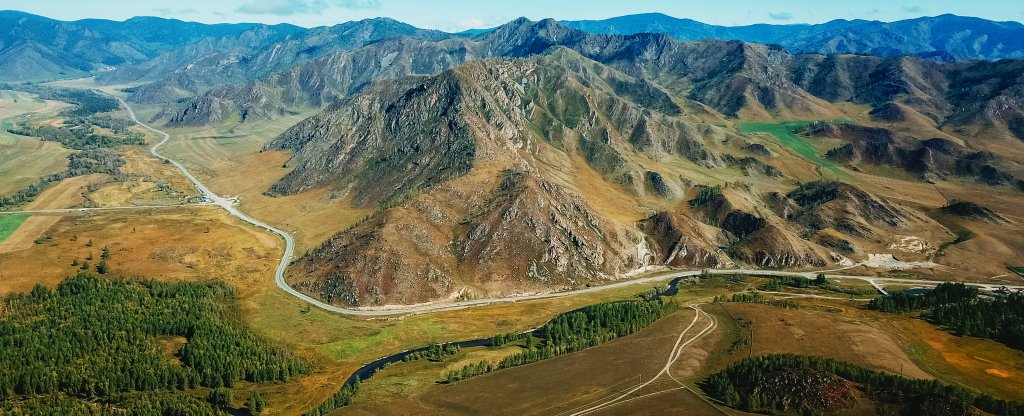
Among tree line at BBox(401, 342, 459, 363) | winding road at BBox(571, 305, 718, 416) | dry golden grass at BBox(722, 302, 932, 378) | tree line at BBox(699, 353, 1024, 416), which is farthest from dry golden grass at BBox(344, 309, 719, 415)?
dry golden grass at BBox(722, 302, 932, 378)

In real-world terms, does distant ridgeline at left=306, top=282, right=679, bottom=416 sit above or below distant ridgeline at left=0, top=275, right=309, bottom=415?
above

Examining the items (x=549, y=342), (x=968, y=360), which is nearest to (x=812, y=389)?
(x=968, y=360)

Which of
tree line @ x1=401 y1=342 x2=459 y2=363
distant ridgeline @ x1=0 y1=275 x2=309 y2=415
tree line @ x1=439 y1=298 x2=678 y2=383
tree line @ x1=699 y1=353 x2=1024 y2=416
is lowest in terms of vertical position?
distant ridgeline @ x1=0 y1=275 x2=309 y2=415

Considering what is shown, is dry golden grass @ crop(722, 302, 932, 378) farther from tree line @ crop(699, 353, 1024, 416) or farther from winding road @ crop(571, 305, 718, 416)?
winding road @ crop(571, 305, 718, 416)

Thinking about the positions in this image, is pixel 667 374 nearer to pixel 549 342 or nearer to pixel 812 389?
pixel 812 389

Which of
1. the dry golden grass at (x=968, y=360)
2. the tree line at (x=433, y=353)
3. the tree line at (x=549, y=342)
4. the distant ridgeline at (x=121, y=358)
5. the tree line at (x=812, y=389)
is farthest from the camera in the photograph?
the tree line at (x=433, y=353)

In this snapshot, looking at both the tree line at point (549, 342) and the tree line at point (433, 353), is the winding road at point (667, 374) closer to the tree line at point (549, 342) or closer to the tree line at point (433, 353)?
the tree line at point (549, 342)

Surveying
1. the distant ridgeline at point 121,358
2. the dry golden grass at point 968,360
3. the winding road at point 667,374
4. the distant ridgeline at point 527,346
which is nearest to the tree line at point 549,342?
the distant ridgeline at point 527,346
